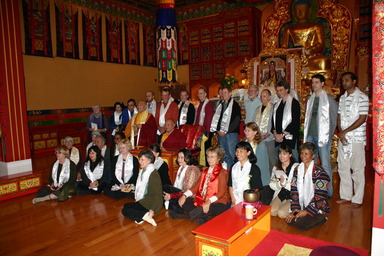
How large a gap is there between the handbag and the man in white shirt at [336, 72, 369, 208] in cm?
73

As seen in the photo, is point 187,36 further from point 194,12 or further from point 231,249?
point 231,249

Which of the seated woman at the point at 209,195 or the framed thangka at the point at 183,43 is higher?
the framed thangka at the point at 183,43

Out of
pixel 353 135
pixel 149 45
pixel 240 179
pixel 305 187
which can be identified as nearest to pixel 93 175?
pixel 240 179

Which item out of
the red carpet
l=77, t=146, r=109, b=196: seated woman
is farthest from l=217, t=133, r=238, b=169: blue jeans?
the red carpet

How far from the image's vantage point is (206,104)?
510 centimetres

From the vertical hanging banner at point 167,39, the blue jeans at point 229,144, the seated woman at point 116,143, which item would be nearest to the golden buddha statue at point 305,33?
the vertical hanging banner at point 167,39

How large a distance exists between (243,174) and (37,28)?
712cm

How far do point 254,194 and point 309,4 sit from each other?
8.01m

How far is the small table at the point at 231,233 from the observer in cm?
210

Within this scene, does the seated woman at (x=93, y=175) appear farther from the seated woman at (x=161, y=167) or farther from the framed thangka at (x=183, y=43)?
the framed thangka at (x=183, y=43)

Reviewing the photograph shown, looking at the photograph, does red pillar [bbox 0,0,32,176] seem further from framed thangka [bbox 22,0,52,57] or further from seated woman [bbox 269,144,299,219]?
seated woman [bbox 269,144,299,219]

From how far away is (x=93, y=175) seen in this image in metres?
4.37

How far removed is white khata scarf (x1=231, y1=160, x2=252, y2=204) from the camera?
315cm

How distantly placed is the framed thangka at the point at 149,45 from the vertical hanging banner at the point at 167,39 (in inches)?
218
